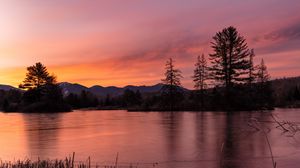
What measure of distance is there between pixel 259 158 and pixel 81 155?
18.6ft

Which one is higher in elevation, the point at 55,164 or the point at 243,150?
the point at 55,164

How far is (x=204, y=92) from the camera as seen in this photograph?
67.0 m

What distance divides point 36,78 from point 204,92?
31.2m

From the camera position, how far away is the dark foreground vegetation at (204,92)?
5542cm

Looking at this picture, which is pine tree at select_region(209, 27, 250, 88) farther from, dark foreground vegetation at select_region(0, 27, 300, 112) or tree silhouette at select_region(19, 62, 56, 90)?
tree silhouette at select_region(19, 62, 56, 90)

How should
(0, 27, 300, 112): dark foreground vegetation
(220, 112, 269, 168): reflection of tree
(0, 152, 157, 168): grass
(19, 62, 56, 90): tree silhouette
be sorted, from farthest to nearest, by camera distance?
1. (19, 62, 56, 90): tree silhouette
2. (0, 27, 300, 112): dark foreground vegetation
3. (220, 112, 269, 168): reflection of tree
4. (0, 152, 157, 168): grass

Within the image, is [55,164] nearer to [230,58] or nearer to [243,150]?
[243,150]

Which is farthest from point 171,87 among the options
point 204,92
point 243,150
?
point 243,150

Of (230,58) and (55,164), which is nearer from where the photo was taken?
(55,164)

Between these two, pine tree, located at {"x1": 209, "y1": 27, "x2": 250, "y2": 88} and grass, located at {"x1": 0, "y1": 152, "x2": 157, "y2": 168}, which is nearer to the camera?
grass, located at {"x1": 0, "y1": 152, "x2": 157, "y2": 168}

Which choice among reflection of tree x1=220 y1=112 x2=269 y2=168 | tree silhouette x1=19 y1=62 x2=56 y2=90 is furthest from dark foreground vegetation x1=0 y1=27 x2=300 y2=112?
reflection of tree x1=220 y1=112 x2=269 y2=168

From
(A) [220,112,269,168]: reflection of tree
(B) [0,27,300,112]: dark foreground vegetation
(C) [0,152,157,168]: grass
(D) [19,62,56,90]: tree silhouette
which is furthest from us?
(D) [19,62,56,90]: tree silhouette

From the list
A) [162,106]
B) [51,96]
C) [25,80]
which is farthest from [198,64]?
[25,80]

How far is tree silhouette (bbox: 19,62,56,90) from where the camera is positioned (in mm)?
75375
